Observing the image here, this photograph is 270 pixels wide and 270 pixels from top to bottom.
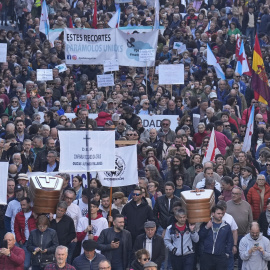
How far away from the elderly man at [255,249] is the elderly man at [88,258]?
2.37 metres

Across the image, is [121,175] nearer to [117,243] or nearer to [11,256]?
[117,243]

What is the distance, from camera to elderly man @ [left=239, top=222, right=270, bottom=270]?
1767 centimetres

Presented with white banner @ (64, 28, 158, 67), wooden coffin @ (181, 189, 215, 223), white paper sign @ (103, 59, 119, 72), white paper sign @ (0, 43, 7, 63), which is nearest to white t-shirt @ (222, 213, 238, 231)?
wooden coffin @ (181, 189, 215, 223)

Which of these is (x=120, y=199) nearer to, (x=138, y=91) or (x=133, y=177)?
(x=133, y=177)

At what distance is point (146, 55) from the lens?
29.0 metres

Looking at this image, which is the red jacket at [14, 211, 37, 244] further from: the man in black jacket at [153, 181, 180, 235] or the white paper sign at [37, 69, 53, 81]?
the white paper sign at [37, 69, 53, 81]

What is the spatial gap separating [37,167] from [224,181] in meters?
3.75

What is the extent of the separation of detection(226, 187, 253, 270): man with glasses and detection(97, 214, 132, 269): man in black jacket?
201 cm

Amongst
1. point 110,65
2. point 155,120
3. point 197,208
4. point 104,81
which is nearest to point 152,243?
point 197,208

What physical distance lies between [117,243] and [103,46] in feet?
41.2

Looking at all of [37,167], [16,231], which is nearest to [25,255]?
[16,231]

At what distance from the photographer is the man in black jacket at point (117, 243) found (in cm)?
1745

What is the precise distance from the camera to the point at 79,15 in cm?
3625

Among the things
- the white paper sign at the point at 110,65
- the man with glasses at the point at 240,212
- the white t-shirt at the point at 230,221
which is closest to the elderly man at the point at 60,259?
the white t-shirt at the point at 230,221
